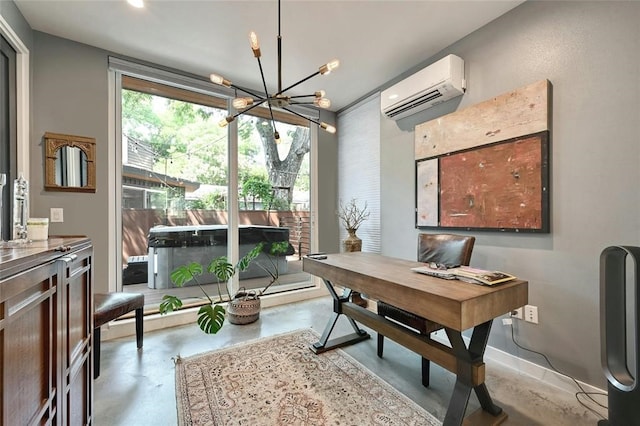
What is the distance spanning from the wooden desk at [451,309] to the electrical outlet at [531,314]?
0.74m

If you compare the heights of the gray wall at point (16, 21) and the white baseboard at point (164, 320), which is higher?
the gray wall at point (16, 21)

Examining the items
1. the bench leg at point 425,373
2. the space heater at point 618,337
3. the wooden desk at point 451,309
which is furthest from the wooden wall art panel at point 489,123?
the bench leg at point 425,373

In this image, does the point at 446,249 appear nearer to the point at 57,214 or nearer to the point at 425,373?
the point at 425,373

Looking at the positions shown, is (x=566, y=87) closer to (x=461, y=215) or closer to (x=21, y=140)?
(x=461, y=215)

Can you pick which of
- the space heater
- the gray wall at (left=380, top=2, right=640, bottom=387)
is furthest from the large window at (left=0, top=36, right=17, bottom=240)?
the gray wall at (left=380, top=2, right=640, bottom=387)

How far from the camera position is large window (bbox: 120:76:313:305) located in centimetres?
288

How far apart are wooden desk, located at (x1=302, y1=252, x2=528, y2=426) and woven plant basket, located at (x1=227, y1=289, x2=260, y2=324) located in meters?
1.40

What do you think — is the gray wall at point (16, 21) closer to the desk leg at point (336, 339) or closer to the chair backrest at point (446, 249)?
the desk leg at point (336, 339)

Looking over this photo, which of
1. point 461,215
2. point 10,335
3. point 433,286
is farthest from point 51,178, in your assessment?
point 461,215

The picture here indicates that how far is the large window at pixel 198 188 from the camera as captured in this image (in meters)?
2.88

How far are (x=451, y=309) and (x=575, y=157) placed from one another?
1.50 meters

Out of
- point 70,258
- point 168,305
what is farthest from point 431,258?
point 168,305

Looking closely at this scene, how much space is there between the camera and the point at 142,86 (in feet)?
9.43

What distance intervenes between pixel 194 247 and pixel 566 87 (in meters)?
3.73
